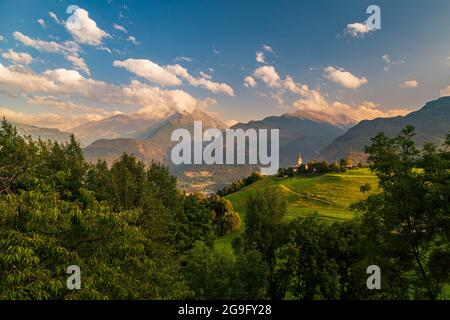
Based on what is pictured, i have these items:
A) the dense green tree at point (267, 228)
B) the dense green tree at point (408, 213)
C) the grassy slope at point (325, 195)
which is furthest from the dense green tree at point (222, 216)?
the dense green tree at point (408, 213)

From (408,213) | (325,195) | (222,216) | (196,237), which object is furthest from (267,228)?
(325,195)

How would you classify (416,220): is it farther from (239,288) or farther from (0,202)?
(0,202)

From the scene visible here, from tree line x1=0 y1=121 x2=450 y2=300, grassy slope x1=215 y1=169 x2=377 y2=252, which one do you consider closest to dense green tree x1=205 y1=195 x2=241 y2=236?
grassy slope x1=215 y1=169 x2=377 y2=252

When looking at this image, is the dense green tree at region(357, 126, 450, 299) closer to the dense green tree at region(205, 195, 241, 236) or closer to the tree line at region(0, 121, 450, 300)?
the tree line at region(0, 121, 450, 300)

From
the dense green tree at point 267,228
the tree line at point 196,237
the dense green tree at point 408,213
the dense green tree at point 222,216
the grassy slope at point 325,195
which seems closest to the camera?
the tree line at point 196,237

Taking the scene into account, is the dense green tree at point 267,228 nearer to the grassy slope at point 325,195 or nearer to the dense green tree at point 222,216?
the dense green tree at point 222,216

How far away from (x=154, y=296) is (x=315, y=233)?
63.0ft

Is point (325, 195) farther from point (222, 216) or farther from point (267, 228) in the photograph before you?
point (267, 228)

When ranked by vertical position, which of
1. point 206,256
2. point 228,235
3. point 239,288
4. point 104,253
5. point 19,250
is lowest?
point 228,235

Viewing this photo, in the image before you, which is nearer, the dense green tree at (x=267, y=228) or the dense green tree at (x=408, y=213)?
the dense green tree at (x=408, y=213)

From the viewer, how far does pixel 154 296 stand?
16609mm

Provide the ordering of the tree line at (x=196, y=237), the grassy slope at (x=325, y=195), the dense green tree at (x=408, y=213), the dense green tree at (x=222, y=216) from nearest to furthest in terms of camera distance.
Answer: the tree line at (x=196, y=237), the dense green tree at (x=408, y=213), the dense green tree at (x=222, y=216), the grassy slope at (x=325, y=195)
